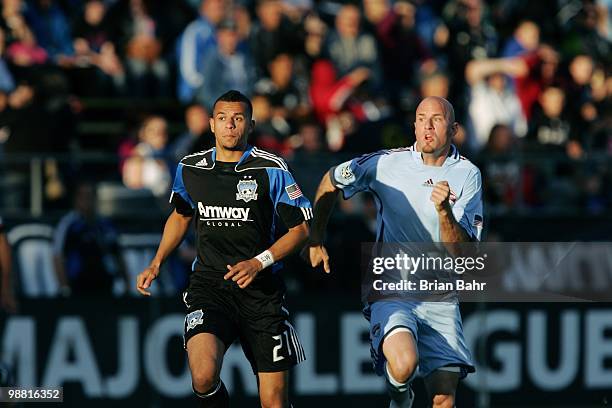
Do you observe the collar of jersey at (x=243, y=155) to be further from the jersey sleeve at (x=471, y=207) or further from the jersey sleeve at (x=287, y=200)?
the jersey sleeve at (x=471, y=207)

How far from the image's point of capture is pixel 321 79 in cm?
1661

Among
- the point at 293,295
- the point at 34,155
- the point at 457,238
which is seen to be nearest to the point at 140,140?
the point at 34,155

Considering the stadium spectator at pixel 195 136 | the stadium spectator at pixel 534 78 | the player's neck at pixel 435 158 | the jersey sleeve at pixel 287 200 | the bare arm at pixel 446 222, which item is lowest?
the bare arm at pixel 446 222

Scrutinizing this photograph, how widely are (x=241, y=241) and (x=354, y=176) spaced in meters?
1.01

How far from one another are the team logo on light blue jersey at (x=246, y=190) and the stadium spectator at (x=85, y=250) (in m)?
4.08

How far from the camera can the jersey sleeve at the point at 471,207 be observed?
9.68 meters

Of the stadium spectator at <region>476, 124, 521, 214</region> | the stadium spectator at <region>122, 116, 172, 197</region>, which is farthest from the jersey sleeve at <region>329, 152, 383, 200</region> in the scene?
the stadium spectator at <region>476, 124, 521, 214</region>

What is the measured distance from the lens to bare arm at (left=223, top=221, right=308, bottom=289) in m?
9.22

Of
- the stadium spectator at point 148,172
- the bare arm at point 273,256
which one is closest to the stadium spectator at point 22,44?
the stadium spectator at point 148,172

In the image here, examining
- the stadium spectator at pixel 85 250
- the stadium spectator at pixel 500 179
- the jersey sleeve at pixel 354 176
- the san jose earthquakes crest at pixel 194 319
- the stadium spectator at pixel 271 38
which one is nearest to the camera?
the san jose earthquakes crest at pixel 194 319

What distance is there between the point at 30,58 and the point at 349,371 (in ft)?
17.7

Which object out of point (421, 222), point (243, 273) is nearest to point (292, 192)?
point (243, 273)

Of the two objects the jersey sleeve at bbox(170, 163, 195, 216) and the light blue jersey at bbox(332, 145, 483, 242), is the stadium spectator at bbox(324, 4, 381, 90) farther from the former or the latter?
the jersey sleeve at bbox(170, 163, 195, 216)

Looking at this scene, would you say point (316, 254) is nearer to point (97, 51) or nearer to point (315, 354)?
point (315, 354)
